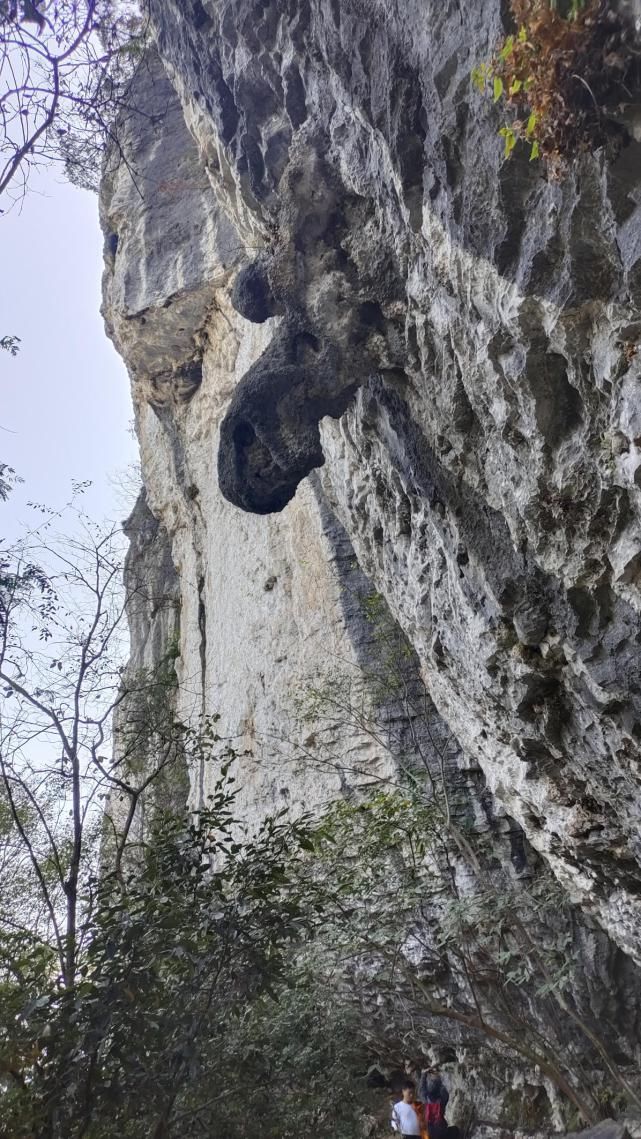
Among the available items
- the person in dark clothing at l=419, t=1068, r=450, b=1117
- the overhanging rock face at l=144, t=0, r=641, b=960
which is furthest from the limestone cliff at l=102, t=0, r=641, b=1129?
A: the person in dark clothing at l=419, t=1068, r=450, b=1117

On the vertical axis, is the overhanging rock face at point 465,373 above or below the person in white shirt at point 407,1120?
above

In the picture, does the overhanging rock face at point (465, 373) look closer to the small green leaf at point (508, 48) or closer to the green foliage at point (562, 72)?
the green foliage at point (562, 72)

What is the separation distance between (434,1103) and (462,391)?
6191mm

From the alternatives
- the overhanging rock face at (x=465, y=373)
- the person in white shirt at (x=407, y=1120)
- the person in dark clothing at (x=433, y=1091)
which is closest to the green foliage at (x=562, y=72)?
the overhanging rock face at (x=465, y=373)

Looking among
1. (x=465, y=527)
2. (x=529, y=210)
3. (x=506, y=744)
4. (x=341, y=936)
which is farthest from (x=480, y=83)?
(x=341, y=936)

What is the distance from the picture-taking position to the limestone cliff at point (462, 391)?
2.74 metres

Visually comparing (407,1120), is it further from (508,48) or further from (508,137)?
(508,48)

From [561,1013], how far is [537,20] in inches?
254

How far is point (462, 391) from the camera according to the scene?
3695 mm

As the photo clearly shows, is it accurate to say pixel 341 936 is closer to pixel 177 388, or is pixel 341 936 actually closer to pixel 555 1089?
pixel 555 1089

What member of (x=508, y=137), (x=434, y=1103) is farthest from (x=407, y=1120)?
(x=508, y=137)

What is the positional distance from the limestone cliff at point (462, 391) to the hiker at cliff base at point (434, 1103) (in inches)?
27.4

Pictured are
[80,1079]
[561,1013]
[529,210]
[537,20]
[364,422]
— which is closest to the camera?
[537,20]

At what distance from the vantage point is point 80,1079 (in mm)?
3238
